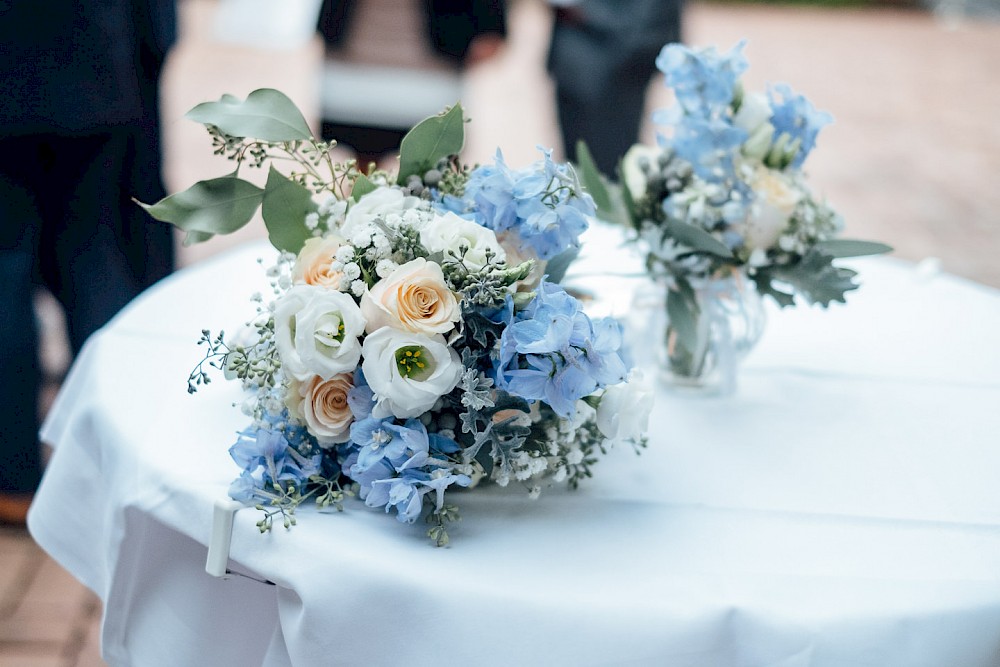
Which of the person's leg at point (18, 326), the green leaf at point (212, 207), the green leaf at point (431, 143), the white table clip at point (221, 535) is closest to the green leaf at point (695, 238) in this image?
the green leaf at point (431, 143)

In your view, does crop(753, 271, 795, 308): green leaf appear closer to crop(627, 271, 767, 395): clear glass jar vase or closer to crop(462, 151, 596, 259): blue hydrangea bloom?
crop(627, 271, 767, 395): clear glass jar vase

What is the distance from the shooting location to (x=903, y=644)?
40.1 inches

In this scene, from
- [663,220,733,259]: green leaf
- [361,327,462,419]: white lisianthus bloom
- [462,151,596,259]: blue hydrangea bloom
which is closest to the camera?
[361,327,462,419]: white lisianthus bloom

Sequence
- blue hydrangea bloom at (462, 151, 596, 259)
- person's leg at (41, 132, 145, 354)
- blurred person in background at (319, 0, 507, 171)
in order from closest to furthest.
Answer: blue hydrangea bloom at (462, 151, 596, 259) → person's leg at (41, 132, 145, 354) → blurred person in background at (319, 0, 507, 171)

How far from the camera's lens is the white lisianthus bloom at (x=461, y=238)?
1061mm

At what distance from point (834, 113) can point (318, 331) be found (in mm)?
7169

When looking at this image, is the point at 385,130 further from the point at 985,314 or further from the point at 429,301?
the point at 429,301

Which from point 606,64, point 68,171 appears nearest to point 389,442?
point 68,171

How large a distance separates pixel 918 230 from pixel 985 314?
379 centimetres

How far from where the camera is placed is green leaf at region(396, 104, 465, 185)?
1199 millimetres

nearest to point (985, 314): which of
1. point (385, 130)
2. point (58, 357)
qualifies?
point (385, 130)

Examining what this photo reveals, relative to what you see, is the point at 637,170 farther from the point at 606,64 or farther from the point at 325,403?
the point at 606,64

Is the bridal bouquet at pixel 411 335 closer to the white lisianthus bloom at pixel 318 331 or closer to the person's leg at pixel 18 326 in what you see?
the white lisianthus bloom at pixel 318 331

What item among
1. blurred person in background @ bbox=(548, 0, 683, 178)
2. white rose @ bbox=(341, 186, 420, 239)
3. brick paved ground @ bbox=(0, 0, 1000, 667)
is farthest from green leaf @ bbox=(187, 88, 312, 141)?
blurred person in background @ bbox=(548, 0, 683, 178)
